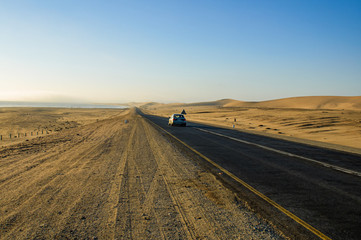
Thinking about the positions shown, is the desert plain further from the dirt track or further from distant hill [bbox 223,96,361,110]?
distant hill [bbox 223,96,361,110]

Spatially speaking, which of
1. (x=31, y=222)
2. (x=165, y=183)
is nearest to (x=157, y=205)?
(x=165, y=183)

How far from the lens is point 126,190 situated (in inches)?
242

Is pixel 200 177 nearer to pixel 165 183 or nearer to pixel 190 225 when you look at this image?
pixel 165 183

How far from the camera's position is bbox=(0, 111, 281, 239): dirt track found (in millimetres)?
4074

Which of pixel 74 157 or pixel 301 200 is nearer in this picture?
pixel 301 200

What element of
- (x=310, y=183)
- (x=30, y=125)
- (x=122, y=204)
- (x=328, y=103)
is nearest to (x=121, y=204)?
(x=122, y=204)

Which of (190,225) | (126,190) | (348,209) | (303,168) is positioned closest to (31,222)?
(126,190)

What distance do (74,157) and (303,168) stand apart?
9.41m

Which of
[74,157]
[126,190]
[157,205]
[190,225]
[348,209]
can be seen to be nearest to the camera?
[190,225]

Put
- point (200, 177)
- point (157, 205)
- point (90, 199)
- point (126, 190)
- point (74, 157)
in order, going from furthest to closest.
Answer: point (74, 157), point (200, 177), point (126, 190), point (90, 199), point (157, 205)

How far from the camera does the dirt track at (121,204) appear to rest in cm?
407

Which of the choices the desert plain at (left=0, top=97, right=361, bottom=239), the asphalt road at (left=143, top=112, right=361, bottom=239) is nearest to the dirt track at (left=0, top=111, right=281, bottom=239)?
the desert plain at (left=0, top=97, right=361, bottom=239)

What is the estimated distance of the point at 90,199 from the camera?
5586 mm

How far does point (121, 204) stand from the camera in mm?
5230
